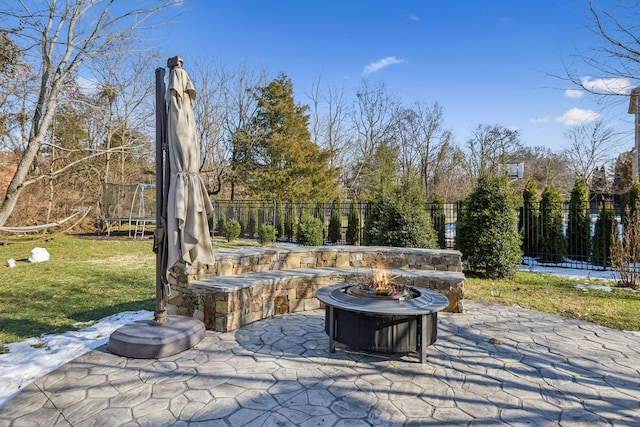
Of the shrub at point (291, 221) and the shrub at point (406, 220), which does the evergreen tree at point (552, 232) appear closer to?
the shrub at point (406, 220)

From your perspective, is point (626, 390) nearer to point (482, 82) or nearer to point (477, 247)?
point (477, 247)

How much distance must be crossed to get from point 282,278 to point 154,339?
1.61 meters

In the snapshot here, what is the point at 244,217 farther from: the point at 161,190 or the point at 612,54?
the point at 612,54

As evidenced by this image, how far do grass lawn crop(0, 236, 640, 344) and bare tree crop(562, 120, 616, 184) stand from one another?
78.6 feet

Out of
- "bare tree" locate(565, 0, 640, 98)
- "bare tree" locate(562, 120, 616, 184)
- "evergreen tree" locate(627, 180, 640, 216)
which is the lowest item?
"evergreen tree" locate(627, 180, 640, 216)

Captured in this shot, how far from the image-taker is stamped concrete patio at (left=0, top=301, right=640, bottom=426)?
2104 mm

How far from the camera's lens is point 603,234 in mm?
7918

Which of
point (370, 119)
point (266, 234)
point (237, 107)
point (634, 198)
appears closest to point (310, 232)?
point (266, 234)

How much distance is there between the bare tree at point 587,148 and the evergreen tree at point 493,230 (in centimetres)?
2303

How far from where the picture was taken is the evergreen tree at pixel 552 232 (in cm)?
Answer: 886

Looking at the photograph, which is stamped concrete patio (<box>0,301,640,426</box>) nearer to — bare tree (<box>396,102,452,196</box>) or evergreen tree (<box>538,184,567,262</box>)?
evergreen tree (<box>538,184,567,262</box>)

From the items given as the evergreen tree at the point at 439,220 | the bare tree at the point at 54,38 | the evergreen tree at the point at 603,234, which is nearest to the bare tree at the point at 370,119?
the evergreen tree at the point at 439,220

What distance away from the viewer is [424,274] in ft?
15.2

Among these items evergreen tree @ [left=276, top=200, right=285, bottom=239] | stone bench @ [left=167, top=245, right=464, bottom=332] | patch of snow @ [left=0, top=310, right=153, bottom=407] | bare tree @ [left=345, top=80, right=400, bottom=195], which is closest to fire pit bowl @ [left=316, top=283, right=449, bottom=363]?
stone bench @ [left=167, top=245, right=464, bottom=332]
